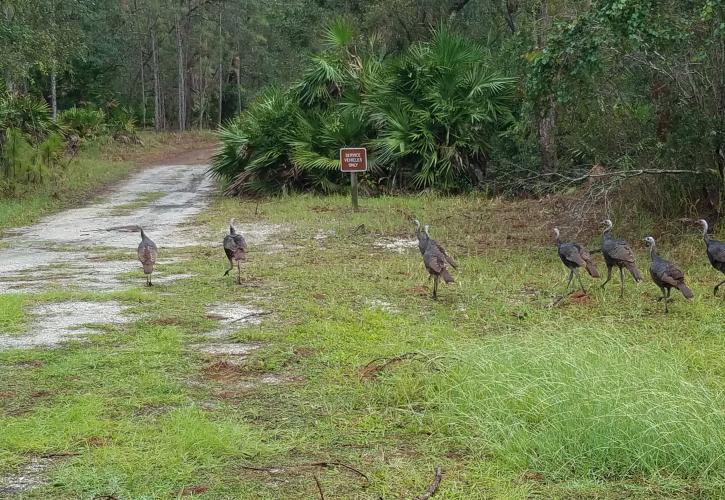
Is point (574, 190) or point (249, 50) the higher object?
point (249, 50)

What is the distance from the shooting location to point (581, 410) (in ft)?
14.5

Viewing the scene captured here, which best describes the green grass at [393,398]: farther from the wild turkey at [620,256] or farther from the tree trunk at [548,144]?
the tree trunk at [548,144]

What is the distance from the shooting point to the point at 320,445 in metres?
4.57

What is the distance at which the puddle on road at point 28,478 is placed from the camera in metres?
4.05

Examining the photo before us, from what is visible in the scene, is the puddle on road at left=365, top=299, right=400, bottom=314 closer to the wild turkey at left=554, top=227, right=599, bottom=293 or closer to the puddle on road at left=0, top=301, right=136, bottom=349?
the wild turkey at left=554, top=227, right=599, bottom=293

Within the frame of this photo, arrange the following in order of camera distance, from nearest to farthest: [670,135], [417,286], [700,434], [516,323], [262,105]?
[700,434] < [516,323] < [417,286] < [670,135] < [262,105]

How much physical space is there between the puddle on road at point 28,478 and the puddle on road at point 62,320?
8.35ft

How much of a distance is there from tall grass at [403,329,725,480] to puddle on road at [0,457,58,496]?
2136 mm

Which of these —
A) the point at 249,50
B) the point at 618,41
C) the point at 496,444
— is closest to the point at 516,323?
the point at 496,444

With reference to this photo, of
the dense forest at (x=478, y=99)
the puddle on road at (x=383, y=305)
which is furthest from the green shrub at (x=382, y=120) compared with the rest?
the puddle on road at (x=383, y=305)

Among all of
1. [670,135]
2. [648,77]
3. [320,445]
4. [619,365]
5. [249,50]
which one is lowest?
[320,445]

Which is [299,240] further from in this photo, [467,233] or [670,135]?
[670,135]

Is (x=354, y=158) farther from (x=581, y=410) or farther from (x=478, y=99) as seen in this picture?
(x=581, y=410)

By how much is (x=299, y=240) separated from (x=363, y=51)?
9.05 metres
